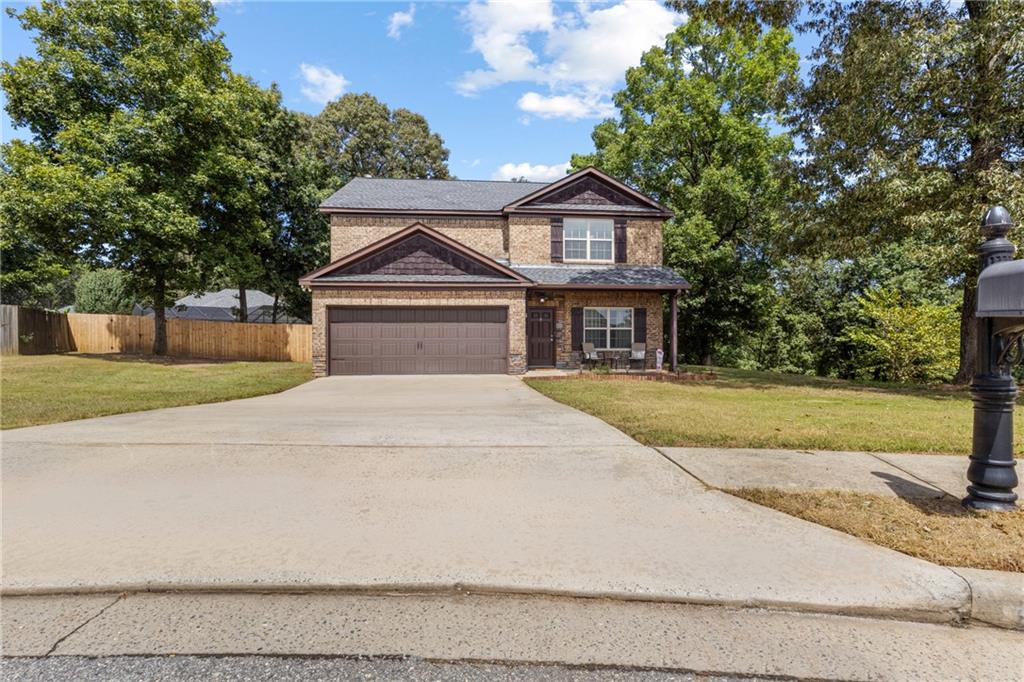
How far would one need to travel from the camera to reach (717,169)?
78.1ft

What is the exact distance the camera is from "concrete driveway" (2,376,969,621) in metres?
3.03

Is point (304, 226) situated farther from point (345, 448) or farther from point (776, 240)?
point (345, 448)

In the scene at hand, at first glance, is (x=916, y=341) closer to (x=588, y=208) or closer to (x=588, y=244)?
(x=588, y=244)

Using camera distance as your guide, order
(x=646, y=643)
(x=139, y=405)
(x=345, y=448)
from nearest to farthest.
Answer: (x=646, y=643)
(x=345, y=448)
(x=139, y=405)

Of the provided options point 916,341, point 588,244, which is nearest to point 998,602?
point 588,244

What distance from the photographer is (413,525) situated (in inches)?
153

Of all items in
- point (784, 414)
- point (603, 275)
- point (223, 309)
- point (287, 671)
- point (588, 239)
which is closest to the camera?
point (287, 671)

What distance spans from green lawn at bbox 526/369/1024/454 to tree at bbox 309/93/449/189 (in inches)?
1187

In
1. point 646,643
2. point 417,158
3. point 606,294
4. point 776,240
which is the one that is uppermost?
point 417,158

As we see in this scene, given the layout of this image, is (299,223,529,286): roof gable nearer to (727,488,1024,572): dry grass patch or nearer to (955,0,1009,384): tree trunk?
(955,0,1009,384): tree trunk

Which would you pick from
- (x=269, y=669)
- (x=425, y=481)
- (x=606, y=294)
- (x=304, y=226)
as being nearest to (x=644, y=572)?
(x=269, y=669)

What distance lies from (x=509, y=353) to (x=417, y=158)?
28.1m

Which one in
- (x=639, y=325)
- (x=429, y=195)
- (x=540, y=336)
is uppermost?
(x=429, y=195)

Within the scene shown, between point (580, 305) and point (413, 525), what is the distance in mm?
15653
